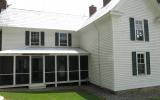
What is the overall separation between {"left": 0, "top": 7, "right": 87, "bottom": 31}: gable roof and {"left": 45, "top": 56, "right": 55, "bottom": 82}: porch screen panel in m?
3.40

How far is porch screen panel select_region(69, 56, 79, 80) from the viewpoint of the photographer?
1608 centimetres

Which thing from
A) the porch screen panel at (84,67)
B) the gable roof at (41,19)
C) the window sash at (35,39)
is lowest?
the porch screen panel at (84,67)

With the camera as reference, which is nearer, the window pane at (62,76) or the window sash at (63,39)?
the window pane at (62,76)

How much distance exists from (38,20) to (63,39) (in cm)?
339

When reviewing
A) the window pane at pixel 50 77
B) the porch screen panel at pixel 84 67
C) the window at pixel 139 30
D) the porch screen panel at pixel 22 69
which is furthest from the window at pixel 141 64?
the porch screen panel at pixel 22 69

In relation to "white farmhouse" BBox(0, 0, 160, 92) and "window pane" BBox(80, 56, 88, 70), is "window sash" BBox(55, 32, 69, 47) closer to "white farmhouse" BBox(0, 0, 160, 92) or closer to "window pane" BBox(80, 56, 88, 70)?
"white farmhouse" BBox(0, 0, 160, 92)

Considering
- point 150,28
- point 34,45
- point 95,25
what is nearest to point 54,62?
point 34,45

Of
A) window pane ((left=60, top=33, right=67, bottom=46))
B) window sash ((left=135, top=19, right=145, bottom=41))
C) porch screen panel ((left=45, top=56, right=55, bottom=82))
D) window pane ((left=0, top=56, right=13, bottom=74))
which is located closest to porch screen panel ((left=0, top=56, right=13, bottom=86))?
window pane ((left=0, top=56, right=13, bottom=74))

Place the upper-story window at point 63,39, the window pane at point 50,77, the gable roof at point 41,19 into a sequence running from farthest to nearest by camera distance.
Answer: the upper-story window at point 63,39 < the gable roof at point 41,19 < the window pane at point 50,77

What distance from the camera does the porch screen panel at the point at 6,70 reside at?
14148 millimetres

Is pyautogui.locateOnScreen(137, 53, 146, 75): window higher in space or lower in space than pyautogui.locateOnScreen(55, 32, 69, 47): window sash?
lower

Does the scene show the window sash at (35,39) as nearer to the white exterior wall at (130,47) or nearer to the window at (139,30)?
the white exterior wall at (130,47)

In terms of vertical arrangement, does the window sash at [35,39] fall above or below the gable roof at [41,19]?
below

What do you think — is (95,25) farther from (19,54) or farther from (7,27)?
(7,27)
